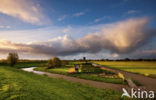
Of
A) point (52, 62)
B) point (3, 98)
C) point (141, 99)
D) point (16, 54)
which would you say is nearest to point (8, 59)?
point (16, 54)

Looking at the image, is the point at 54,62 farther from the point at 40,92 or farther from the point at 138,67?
the point at 40,92

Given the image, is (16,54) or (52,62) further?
(16,54)

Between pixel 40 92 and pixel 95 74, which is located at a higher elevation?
pixel 40 92

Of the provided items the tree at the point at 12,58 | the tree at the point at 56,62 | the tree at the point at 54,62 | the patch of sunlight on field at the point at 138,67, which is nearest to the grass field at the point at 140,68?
the patch of sunlight on field at the point at 138,67

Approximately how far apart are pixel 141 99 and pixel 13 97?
1246cm

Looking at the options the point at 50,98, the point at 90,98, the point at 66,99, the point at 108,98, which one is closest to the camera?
the point at 50,98

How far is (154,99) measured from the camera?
441 inches

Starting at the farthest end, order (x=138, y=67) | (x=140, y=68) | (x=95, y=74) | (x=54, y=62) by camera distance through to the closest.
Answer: (x=54, y=62) → (x=138, y=67) → (x=140, y=68) → (x=95, y=74)

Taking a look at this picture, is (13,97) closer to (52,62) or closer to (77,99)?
(77,99)

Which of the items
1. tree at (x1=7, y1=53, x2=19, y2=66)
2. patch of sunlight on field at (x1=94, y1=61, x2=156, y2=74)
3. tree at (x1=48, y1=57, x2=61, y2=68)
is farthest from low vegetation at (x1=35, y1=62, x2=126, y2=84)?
Answer: tree at (x1=7, y1=53, x2=19, y2=66)

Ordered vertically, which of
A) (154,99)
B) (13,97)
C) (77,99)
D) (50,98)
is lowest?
(154,99)

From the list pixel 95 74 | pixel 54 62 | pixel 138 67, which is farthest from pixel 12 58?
pixel 138 67

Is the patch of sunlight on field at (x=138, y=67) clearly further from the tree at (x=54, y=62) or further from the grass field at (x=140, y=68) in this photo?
the tree at (x=54, y=62)

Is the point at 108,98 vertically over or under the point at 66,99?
under
